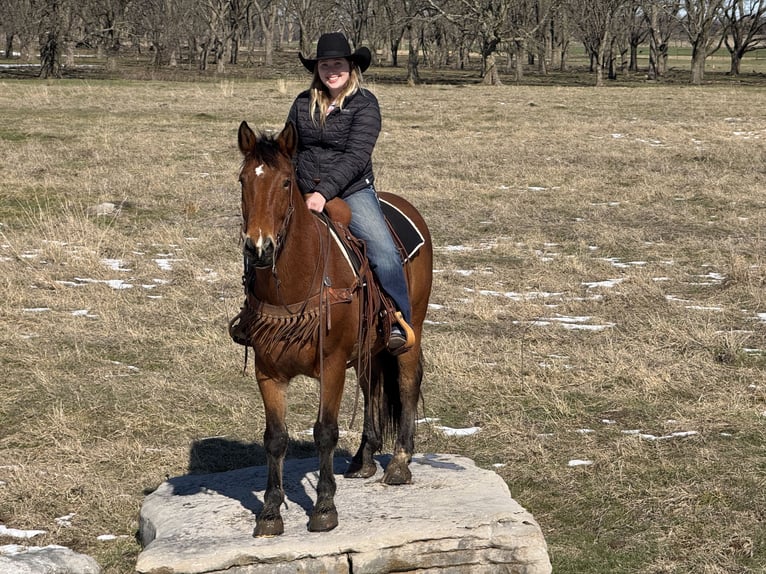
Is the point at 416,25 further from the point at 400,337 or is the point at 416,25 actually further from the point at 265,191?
the point at 265,191

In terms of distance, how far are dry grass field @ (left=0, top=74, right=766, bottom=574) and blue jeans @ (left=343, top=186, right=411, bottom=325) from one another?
1.80m

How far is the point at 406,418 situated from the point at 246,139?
2416mm

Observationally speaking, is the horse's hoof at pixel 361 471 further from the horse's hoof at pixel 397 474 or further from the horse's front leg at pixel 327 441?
the horse's front leg at pixel 327 441

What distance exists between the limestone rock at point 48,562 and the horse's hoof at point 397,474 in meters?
1.80

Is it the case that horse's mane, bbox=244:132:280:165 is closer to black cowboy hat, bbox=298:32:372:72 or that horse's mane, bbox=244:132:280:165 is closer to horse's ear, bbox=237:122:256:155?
horse's ear, bbox=237:122:256:155

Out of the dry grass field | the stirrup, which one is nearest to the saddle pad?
the stirrup

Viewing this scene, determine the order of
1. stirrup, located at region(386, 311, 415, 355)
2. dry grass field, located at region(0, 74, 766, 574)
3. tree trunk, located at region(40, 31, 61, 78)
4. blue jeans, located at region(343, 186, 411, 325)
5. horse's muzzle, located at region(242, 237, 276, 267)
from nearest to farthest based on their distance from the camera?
horse's muzzle, located at region(242, 237, 276, 267) < blue jeans, located at region(343, 186, 411, 325) < stirrup, located at region(386, 311, 415, 355) < dry grass field, located at region(0, 74, 766, 574) < tree trunk, located at region(40, 31, 61, 78)

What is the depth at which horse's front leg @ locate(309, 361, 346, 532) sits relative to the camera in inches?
211

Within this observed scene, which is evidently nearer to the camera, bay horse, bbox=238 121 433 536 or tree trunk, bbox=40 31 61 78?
bay horse, bbox=238 121 433 536

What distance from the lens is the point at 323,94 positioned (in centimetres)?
576

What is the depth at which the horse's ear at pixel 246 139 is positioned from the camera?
480cm

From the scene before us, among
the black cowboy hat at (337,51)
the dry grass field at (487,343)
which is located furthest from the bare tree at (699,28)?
the black cowboy hat at (337,51)

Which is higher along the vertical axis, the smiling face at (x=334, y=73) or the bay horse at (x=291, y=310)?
the smiling face at (x=334, y=73)

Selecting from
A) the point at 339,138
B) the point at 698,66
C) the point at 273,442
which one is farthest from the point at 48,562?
the point at 698,66
